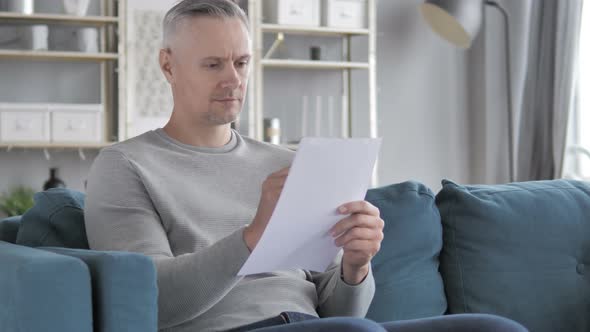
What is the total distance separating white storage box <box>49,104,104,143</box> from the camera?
438cm

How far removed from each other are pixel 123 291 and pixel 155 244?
0.90 ft

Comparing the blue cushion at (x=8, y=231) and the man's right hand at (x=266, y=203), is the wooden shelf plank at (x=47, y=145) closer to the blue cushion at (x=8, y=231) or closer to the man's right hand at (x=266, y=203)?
Answer: the blue cushion at (x=8, y=231)

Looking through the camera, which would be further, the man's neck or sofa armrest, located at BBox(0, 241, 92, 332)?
the man's neck

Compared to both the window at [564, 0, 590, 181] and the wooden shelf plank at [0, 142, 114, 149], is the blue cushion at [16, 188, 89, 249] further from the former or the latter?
the window at [564, 0, 590, 181]

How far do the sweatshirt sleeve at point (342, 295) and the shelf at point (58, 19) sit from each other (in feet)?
10.2

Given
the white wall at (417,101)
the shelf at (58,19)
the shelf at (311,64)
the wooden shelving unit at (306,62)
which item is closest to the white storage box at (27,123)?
the shelf at (58,19)

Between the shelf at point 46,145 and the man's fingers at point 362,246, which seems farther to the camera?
the shelf at point 46,145

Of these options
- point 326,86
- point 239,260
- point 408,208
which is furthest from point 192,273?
point 326,86

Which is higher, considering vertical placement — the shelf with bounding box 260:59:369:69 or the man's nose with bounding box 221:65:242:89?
the shelf with bounding box 260:59:369:69

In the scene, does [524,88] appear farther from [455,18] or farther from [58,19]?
[58,19]

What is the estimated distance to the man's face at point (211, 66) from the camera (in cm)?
172

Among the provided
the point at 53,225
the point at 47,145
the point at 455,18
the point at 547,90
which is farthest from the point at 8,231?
the point at 547,90

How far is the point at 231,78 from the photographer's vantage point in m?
1.72

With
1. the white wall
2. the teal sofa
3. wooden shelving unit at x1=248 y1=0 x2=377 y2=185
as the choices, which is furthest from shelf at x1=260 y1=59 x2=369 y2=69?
the teal sofa
